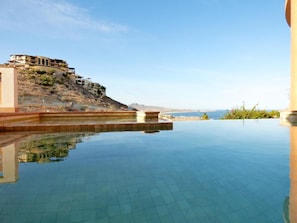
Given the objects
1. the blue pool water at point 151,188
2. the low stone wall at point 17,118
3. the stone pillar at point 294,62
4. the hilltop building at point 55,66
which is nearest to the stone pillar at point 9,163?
the blue pool water at point 151,188

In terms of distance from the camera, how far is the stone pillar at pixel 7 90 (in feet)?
31.1

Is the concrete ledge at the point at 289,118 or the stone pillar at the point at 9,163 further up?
the concrete ledge at the point at 289,118

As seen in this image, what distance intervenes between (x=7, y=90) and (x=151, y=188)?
9827mm

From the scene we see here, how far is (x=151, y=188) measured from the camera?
2422mm

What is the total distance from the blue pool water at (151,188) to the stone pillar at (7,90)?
7199 millimetres

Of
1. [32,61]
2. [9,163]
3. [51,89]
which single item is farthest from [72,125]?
[32,61]

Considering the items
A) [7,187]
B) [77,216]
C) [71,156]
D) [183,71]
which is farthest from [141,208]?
[183,71]

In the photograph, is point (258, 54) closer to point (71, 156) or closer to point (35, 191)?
point (71, 156)

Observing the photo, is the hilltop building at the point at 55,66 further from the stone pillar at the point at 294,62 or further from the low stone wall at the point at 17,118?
the stone pillar at the point at 294,62

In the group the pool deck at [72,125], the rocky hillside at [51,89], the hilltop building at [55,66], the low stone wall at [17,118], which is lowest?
the pool deck at [72,125]

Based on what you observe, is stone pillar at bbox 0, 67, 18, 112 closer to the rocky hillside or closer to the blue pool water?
the blue pool water

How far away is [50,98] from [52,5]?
90.2ft

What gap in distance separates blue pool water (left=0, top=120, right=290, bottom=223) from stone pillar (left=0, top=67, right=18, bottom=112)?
7.20 meters

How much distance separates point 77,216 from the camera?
182 cm
